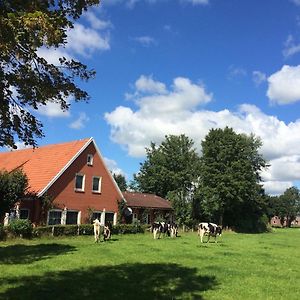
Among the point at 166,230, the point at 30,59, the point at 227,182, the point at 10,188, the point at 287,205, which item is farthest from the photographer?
the point at 287,205

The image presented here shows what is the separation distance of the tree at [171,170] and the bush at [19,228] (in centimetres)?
3856

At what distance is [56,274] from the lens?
1703 cm

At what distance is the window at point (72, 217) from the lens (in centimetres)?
4550

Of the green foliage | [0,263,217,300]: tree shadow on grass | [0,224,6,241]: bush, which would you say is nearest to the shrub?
[0,224,6,241]: bush

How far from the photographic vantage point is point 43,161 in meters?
48.4

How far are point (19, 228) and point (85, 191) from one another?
13449 mm

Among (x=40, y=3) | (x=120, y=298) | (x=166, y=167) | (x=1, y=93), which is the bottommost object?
(x=120, y=298)

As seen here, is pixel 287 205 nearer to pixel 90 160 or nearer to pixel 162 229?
pixel 90 160

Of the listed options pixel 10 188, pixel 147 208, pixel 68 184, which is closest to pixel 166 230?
pixel 68 184

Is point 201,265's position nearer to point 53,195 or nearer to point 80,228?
point 80,228

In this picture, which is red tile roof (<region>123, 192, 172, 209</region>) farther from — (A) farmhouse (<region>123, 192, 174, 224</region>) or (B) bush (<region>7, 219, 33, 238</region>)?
(B) bush (<region>7, 219, 33, 238</region>)

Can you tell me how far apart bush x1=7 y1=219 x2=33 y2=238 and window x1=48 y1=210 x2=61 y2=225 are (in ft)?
26.3

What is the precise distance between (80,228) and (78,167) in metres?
8.61

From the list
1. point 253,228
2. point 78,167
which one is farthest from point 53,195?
point 253,228
